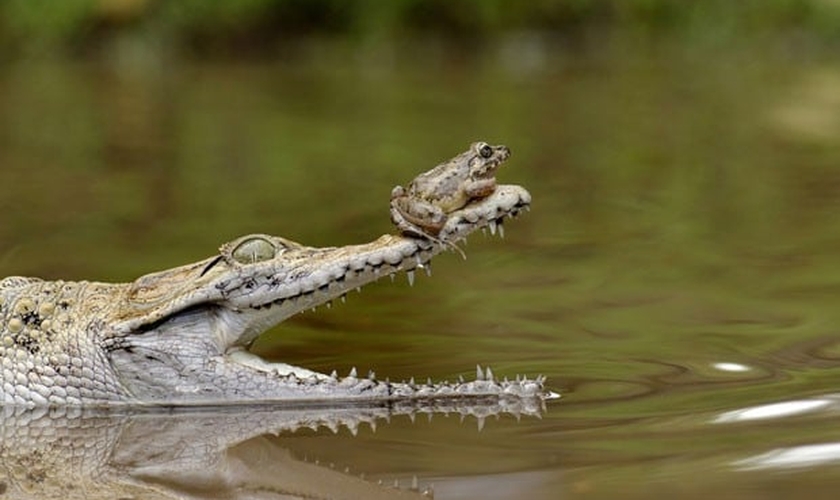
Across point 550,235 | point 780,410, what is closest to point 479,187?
point 780,410

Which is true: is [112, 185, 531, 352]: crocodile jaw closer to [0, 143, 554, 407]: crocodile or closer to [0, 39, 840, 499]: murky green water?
[0, 143, 554, 407]: crocodile

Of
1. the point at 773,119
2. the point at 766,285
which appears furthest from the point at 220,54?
the point at 766,285

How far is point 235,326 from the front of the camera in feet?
19.0

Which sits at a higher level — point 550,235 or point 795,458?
point 550,235

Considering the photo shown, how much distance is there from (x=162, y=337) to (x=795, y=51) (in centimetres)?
1762

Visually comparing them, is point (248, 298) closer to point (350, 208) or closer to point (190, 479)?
point (190, 479)

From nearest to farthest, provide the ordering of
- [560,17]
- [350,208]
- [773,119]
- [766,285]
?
[766,285]
[350,208]
[773,119]
[560,17]

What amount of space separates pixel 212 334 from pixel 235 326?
80mm

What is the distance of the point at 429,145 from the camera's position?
13.8 metres

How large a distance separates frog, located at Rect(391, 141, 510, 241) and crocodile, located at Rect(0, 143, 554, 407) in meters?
0.02

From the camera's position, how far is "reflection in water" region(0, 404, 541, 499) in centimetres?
486

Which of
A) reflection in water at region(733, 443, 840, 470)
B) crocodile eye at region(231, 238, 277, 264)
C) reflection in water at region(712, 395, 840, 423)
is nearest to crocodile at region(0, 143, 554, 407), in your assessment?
crocodile eye at region(231, 238, 277, 264)

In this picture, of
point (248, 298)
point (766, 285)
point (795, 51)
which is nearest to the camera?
point (248, 298)

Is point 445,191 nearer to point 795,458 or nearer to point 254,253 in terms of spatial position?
point 254,253
